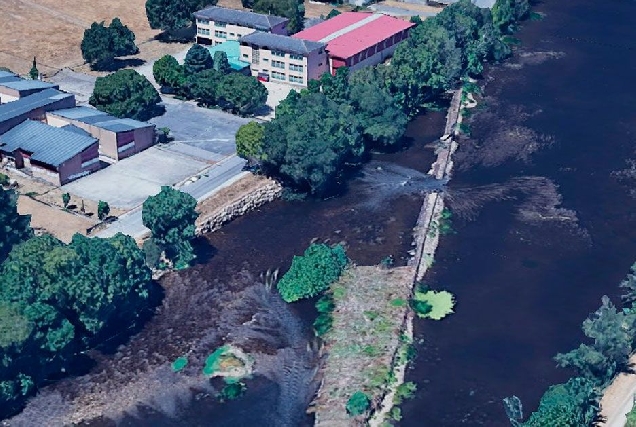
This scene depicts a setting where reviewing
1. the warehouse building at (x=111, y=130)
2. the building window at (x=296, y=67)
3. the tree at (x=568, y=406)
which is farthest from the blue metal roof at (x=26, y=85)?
the tree at (x=568, y=406)

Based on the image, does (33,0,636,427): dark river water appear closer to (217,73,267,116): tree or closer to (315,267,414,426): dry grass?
(315,267,414,426): dry grass

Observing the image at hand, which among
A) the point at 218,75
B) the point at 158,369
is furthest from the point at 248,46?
the point at 158,369

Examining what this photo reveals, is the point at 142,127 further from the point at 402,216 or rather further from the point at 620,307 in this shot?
the point at 620,307

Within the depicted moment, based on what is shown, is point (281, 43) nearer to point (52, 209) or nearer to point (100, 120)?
point (100, 120)

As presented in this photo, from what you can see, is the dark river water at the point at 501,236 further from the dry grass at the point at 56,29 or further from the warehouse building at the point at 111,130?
the dry grass at the point at 56,29

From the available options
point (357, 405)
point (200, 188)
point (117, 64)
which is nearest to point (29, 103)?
point (200, 188)
